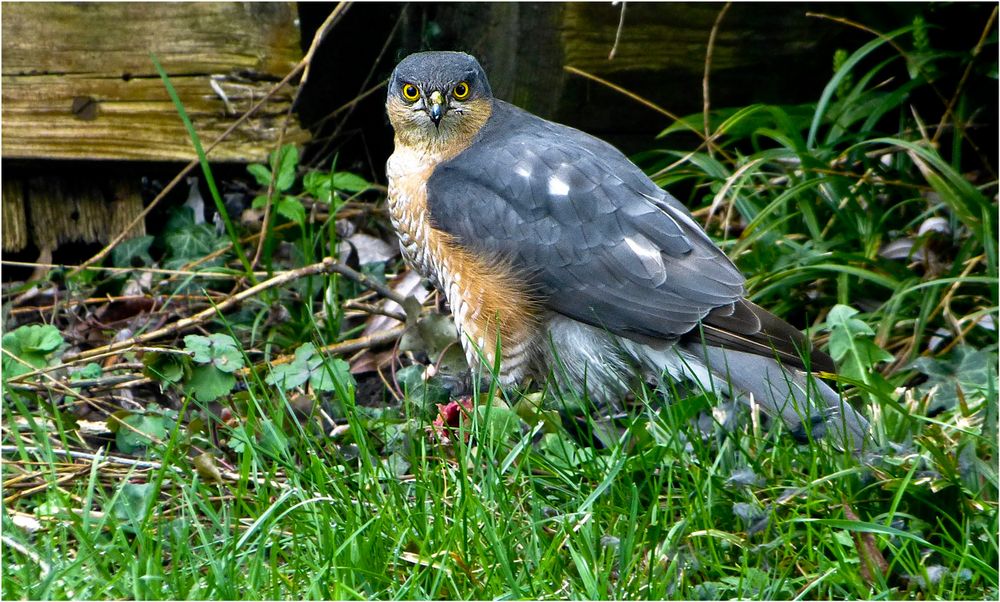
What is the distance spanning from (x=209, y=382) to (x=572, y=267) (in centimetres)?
129

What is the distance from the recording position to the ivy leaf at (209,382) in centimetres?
363

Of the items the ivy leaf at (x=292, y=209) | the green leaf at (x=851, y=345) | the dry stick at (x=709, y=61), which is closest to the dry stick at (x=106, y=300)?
the ivy leaf at (x=292, y=209)

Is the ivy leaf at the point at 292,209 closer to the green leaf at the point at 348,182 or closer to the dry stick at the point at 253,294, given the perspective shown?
the green leaf at the point at 348,182

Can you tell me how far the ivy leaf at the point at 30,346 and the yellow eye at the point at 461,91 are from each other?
5.48 feet

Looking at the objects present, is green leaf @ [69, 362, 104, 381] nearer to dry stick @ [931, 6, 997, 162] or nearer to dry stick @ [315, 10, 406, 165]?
dry stick @ [315, 10, 406, 165]

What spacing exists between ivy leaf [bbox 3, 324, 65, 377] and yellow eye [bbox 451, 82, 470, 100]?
1671 millimetres

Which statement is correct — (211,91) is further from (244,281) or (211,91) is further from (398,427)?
(398,427)

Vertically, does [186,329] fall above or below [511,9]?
below

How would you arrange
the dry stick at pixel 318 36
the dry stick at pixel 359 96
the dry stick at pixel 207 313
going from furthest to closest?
1. the dry stick at pixel 359 96
2. the dry stick at pixel 318 36
3. the dry stick at pixel 207 313

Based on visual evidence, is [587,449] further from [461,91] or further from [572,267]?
[461,91]

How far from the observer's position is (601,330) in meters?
3.56

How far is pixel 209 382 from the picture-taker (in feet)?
12.0

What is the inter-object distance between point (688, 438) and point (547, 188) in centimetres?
102

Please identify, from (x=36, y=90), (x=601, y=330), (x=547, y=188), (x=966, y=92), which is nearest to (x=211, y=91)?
(x=36, y=90)
